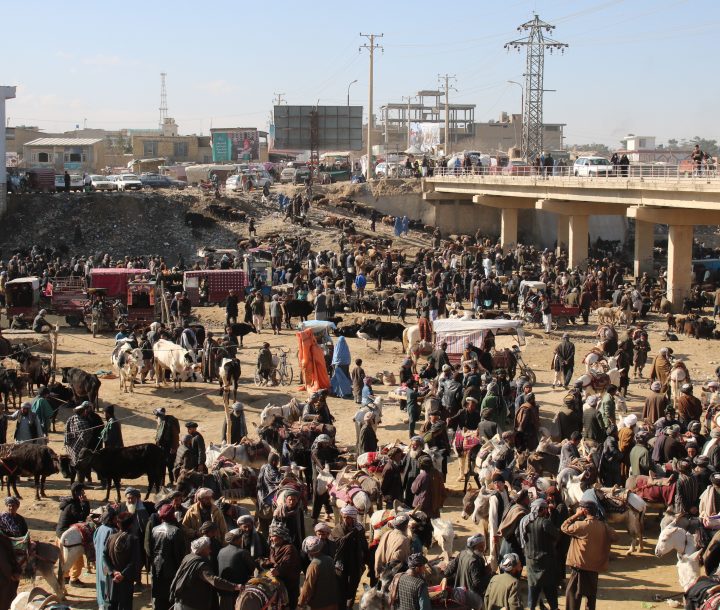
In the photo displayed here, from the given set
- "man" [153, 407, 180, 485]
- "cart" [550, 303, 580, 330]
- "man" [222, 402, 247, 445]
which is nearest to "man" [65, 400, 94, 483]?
"man" [153, 407, 180, 485]

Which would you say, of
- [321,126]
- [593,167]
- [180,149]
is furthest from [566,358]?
[180,149]

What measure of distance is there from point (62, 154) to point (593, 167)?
136ft

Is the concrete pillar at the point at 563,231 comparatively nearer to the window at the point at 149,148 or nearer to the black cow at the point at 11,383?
the black cow at the point at 11,383

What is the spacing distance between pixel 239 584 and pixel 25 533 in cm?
271

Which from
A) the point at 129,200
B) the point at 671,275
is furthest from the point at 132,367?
the point at 129,200

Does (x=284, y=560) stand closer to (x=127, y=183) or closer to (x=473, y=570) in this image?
(x=473, y=570)

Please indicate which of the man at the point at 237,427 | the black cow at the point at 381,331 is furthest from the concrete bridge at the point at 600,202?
the man at the point at 237,427

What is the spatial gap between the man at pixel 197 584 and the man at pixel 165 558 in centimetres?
81

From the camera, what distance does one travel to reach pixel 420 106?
11412cm

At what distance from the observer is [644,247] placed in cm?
4275

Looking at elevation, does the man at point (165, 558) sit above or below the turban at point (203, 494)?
below

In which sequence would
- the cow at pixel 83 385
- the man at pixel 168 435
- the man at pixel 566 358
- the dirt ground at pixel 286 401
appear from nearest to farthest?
the dirt ground at pixel 286 401, the man at pixel 168 435, the cow at pixel 83 385, the man at pixel 566 358

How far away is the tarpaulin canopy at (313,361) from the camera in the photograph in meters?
20.2

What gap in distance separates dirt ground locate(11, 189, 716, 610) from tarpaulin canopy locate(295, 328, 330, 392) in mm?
458
